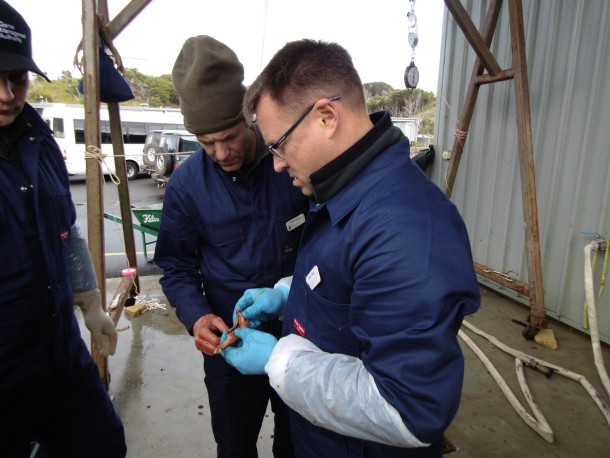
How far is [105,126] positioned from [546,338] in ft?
46.0

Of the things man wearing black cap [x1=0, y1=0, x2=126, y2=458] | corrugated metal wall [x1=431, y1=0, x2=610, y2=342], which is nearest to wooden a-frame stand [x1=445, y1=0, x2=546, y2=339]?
corrugated metal wall [x1=431, y1=0, x2=610, y2=342]

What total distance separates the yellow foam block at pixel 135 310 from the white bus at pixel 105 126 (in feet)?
29.8

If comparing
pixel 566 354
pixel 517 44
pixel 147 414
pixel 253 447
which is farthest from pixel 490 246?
pixel 147 414

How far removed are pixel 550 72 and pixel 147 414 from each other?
4.19m

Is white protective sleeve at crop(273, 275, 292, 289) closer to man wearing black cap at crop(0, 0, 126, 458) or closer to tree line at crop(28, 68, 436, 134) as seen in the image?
man wearing black cap at crop(0, 0, 126, 458)

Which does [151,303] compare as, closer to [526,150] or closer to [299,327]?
[299,327]

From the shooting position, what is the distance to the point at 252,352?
3.96 feet

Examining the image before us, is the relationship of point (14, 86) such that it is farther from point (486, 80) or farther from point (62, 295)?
point (486, 80)

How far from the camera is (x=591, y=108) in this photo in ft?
10.1

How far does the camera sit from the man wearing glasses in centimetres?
80

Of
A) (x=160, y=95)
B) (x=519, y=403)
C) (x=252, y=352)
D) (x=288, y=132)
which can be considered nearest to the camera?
(x=288, y=132)

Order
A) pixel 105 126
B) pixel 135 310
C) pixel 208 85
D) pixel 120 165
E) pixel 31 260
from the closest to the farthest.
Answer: pixel 31 260 < pixel 208 85 < pixel 120 165 < pixel 135 310 < pixel 105 126

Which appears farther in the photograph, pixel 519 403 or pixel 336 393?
pixel 519 403

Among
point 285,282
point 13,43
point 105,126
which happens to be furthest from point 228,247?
point 105,126
